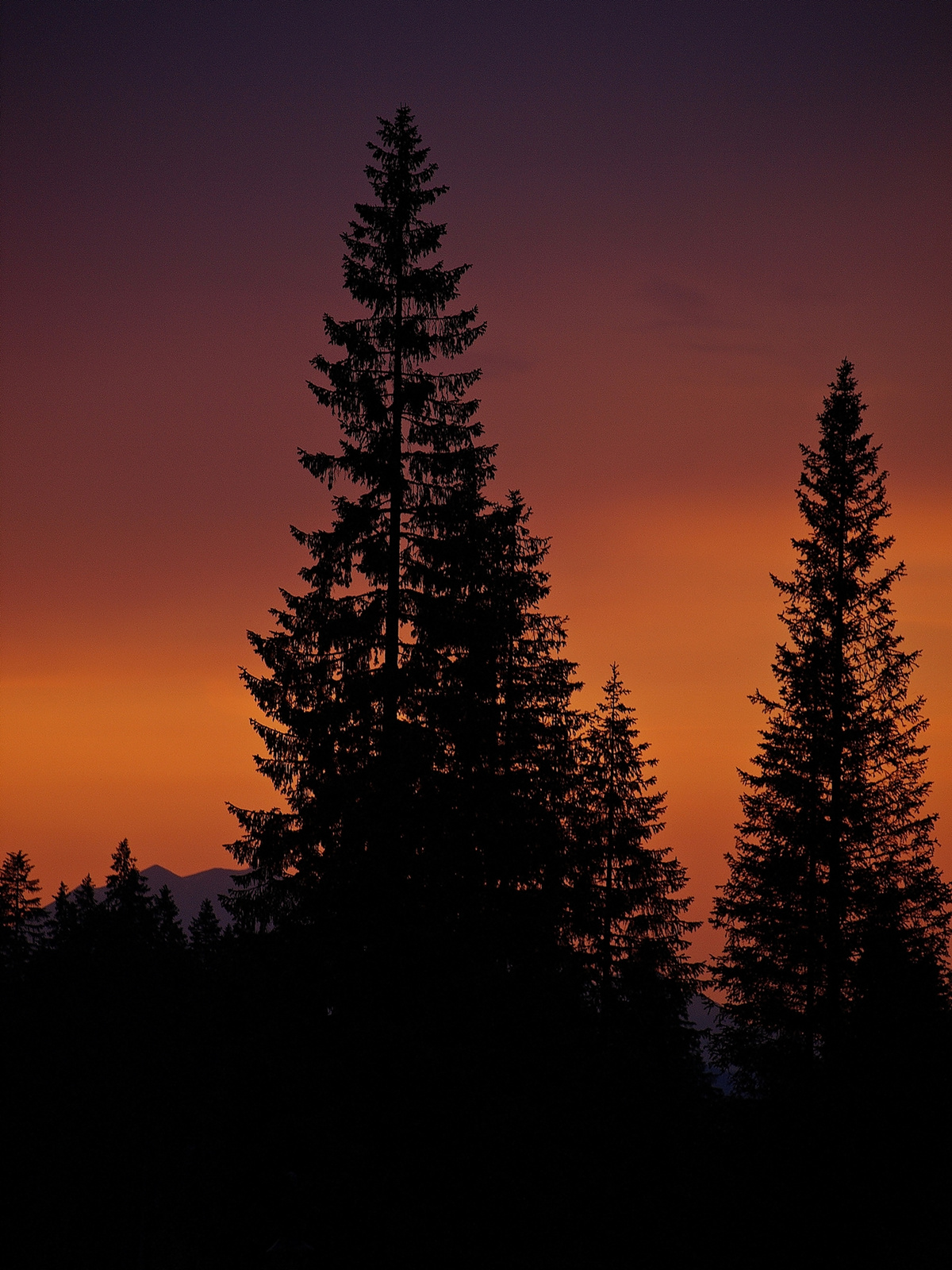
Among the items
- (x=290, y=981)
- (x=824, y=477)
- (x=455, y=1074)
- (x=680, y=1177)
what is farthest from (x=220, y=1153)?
(x=824, y=477)

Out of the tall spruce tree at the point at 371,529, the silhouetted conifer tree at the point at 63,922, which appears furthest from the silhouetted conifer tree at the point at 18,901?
the tall spruce tree at the point at 371,529

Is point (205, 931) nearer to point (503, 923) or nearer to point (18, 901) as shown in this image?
point (18, 901)

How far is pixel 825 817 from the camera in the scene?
25219mm

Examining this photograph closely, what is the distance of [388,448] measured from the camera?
21.7 meters

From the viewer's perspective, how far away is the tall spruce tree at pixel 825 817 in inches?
963

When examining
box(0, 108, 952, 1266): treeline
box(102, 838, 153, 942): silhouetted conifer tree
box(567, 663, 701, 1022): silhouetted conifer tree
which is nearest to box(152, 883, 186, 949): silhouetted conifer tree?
box(102, 838, 153, 942): silhouetted conifer tree

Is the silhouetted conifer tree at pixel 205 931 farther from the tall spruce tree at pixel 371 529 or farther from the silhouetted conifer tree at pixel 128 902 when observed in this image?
the tall spruce tree at pixel 371 529

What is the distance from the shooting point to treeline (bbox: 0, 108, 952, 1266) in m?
12.7

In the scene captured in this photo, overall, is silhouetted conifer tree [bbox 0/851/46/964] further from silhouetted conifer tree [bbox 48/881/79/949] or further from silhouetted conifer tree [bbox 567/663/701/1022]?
silhouetted conifer tree [bbox 567/663/701/1022]

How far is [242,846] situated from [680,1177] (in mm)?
10192

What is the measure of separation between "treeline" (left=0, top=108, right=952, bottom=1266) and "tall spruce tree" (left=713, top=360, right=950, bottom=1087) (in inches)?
3.1

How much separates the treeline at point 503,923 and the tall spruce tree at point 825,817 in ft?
0.26

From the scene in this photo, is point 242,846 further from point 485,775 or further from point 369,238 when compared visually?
point 369,238

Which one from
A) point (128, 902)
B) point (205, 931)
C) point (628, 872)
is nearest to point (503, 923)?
point (628, 872)
